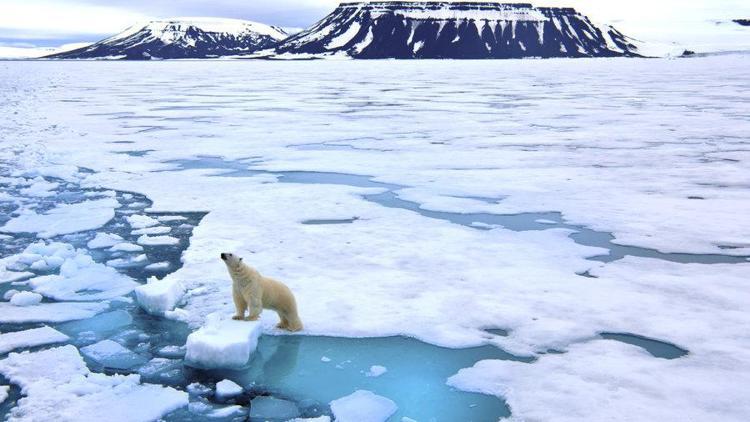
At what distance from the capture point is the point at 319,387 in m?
3.50

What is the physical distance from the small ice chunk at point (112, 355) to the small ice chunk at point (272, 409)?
33.6 inches

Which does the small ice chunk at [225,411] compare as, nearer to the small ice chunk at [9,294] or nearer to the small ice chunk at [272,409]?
the small ice chunk at [272,409]

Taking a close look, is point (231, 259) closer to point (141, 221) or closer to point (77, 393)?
point (77, 393)

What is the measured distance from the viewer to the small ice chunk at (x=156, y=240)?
5.95 m

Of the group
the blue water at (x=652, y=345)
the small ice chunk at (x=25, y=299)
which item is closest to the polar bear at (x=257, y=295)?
the small ice chunk at (x=25, y=299)

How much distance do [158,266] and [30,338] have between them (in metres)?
1.43

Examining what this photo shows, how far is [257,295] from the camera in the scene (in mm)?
3945

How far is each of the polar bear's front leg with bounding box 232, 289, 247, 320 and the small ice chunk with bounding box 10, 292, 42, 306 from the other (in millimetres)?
1624

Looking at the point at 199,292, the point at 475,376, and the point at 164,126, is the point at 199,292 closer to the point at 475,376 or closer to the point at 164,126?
the point at 475,376

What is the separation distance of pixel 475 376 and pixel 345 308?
122 centimetres

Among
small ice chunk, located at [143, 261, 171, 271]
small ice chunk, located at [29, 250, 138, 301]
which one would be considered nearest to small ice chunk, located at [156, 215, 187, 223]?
small ice chunk, located at [143, 261, 171, 271]

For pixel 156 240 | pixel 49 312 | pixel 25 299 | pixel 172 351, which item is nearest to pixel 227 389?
pixel 172 351

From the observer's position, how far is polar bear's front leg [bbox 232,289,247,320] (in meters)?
3.99

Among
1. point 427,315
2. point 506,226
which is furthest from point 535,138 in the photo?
point 427,315
